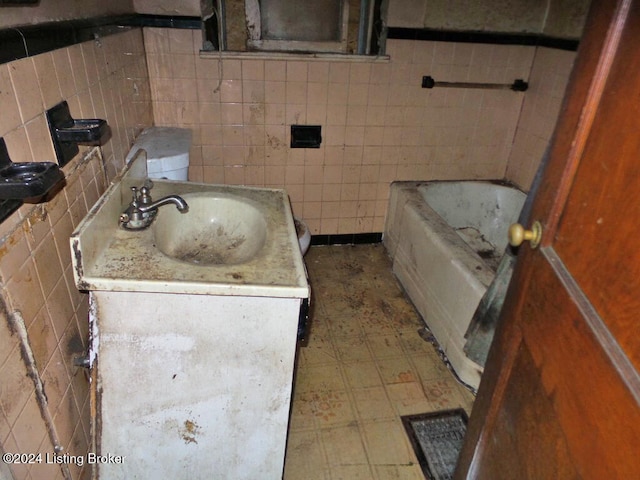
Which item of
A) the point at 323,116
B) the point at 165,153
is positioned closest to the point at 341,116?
the point at 323,116

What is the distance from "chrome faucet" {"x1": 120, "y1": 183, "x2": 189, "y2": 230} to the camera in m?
1.27

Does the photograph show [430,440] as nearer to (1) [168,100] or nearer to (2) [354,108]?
(2) [354,108]

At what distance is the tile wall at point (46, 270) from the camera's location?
32.6 inches

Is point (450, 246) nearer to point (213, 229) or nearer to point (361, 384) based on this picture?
point (361, 384)

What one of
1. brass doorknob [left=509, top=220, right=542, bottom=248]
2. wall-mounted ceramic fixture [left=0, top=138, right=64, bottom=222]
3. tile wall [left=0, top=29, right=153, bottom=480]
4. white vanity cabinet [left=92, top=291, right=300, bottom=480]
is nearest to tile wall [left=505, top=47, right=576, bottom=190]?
brass doorknob [left=509, top=220, right=542, bottom=248]

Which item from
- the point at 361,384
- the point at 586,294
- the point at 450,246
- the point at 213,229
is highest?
the point at 586,294

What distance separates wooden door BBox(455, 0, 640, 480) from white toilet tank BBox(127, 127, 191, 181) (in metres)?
1.30

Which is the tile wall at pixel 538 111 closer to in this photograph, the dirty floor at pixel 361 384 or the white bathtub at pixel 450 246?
the white bathtub at pixel 450 246

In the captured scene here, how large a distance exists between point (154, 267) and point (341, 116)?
1.68m

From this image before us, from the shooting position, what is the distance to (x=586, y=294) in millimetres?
676

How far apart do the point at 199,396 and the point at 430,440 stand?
920mm

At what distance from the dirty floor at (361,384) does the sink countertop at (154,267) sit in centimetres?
80

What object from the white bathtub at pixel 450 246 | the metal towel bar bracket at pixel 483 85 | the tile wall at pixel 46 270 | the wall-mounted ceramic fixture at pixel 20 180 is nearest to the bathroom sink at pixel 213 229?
the tile wall at pixel 46 270

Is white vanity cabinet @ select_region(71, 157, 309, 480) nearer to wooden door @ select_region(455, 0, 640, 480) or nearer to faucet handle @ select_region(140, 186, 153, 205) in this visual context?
faucet handle @ select_region(140, 186, 153, 205)
